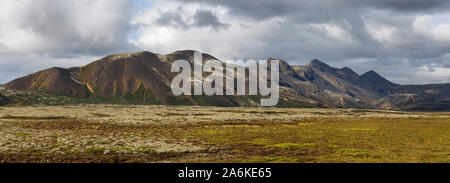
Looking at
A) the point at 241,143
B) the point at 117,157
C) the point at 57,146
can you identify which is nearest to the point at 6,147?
the point at 57,146

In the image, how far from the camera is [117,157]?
1406 inches

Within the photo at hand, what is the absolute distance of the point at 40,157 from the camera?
3456cm
